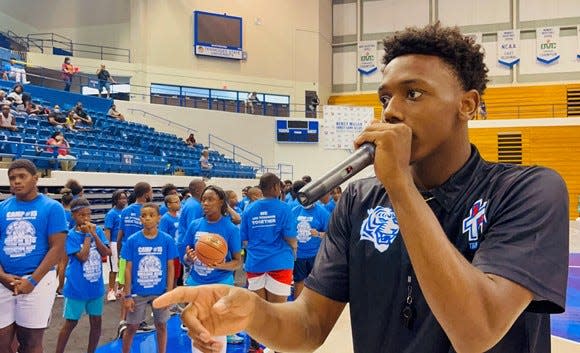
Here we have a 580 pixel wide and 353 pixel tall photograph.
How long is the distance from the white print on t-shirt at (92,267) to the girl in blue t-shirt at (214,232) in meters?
0.82

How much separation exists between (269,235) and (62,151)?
24.9ft

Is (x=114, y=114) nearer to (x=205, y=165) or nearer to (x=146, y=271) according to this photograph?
(x=205, y=165)

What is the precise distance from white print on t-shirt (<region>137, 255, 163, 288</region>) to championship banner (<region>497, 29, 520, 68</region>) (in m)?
22.3

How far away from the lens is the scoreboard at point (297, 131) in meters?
21.7

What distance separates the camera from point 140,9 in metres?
21.9

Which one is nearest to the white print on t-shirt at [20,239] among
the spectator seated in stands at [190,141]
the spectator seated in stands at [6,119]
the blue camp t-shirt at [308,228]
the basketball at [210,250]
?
the basketball at [210,250]

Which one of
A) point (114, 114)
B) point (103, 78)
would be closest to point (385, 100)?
point (114, 114)

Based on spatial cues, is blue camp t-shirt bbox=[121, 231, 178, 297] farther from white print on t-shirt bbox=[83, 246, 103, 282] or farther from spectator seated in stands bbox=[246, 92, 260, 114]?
spectator seated in stands bbox=[246, 92, 260, 114]

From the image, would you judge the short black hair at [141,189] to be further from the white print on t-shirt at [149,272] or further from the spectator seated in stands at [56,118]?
the spectator seated in stands at [56,118]

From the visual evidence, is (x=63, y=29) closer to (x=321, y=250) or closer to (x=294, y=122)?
(x=294, y=122)

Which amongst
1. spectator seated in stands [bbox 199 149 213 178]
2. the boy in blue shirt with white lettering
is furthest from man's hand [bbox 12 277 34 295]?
spectator seated in stands [bbox 199 149 213 178]

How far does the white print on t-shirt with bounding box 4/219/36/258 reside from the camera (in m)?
4.34

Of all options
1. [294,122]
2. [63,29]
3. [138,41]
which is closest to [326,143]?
[294,122]

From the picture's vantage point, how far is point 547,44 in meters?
23.3
